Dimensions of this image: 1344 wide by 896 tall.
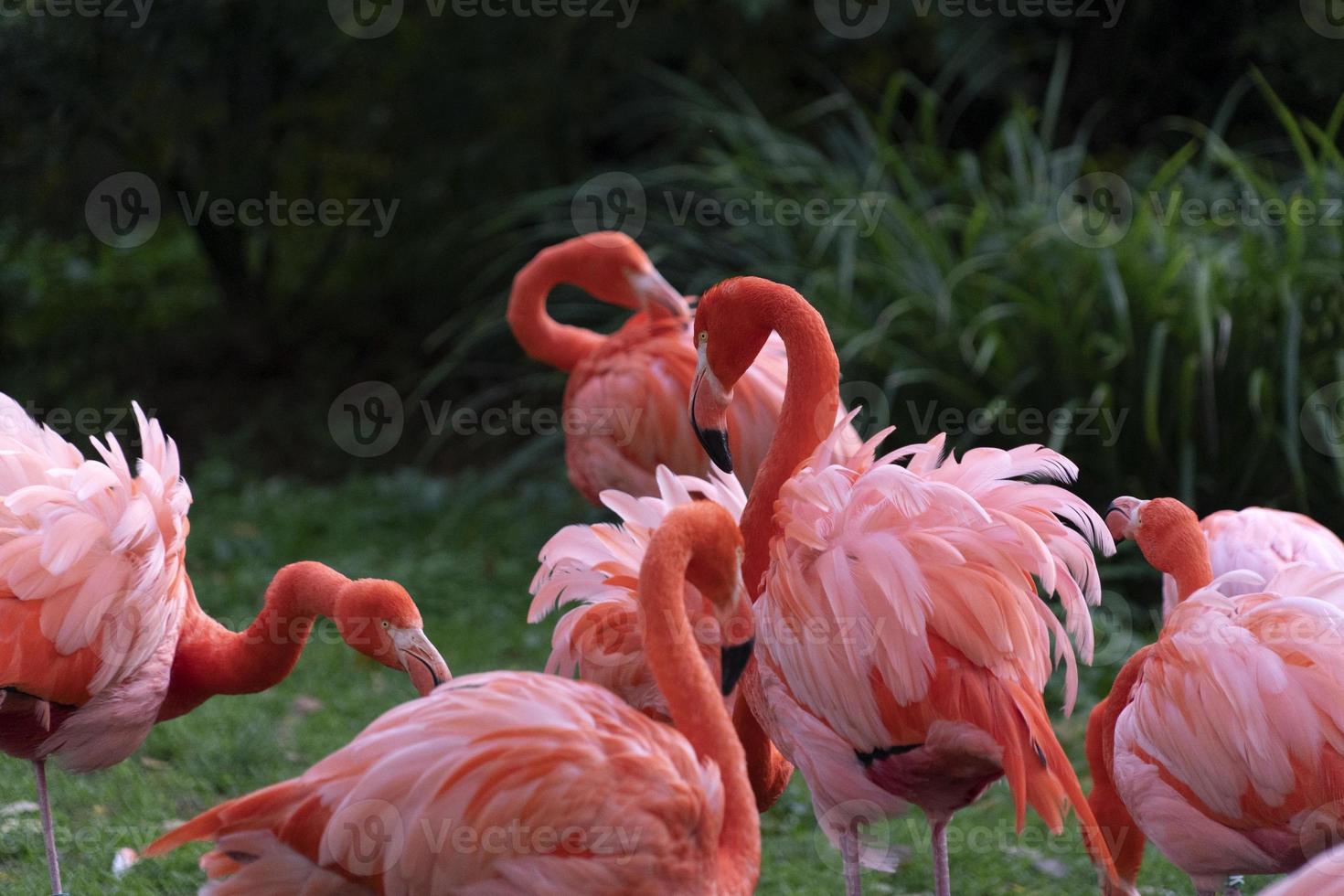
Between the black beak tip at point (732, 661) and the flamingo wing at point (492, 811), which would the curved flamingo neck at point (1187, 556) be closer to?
the black beak tip at point (732, 661)

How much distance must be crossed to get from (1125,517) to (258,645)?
2266 mm

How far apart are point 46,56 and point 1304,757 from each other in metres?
6.29

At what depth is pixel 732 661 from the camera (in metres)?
2.82

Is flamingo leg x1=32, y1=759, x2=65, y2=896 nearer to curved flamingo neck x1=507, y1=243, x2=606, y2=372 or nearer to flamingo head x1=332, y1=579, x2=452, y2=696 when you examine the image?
flamingo head x1=332, y1=579, x2=452, y2=696

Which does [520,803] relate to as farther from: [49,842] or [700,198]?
[700,198]

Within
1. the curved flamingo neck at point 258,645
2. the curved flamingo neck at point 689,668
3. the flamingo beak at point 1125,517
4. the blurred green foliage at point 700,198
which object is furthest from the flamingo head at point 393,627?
the blurred green foliage at point 700,198

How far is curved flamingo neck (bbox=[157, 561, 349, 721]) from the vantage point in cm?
357

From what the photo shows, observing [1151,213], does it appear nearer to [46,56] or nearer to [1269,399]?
[1269,399]

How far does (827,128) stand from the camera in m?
7.75

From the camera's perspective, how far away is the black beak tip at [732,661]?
2814 mm

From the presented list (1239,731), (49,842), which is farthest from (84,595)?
(1239,731)

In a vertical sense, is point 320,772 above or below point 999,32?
below

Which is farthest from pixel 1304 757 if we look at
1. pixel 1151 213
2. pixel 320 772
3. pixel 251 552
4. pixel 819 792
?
pixel 251 552

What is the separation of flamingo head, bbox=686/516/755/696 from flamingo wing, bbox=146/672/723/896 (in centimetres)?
27
